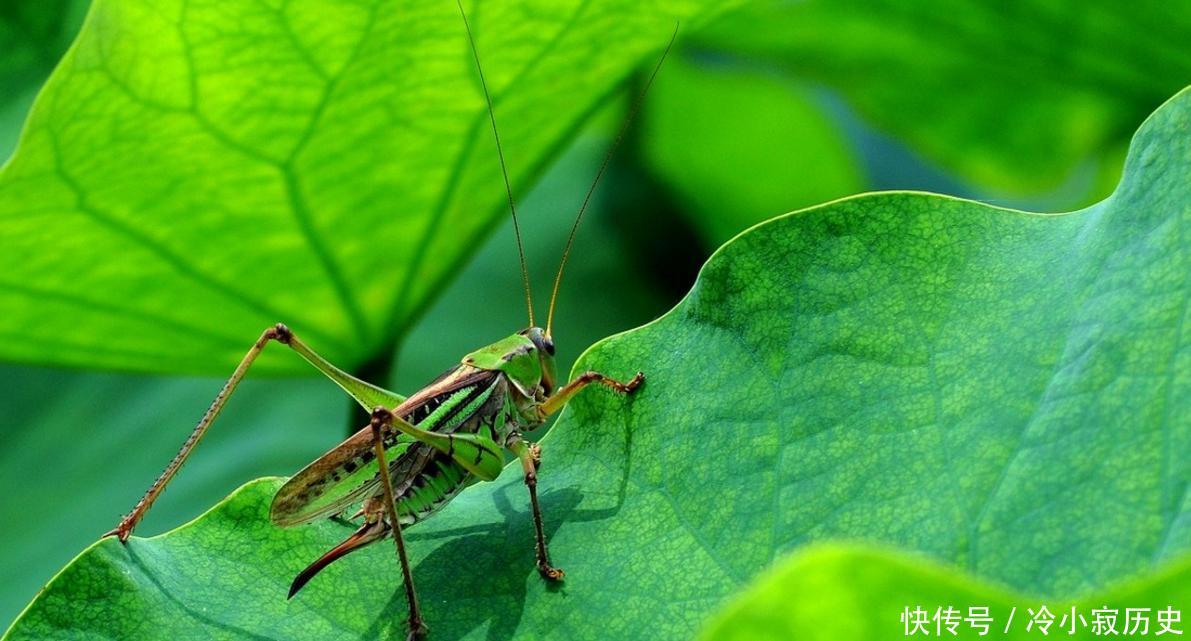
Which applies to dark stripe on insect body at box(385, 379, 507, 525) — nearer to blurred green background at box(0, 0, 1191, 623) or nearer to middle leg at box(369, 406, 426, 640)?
middle leg at box(369, 406, 426, 640)

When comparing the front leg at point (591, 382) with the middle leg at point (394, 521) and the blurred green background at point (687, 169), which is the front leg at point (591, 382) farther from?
the blurred green background at point (687, 169)

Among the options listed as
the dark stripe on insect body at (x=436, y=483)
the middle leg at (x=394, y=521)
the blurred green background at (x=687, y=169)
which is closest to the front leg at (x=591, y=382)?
the dark stripe on insect body at (x=436, y=483)

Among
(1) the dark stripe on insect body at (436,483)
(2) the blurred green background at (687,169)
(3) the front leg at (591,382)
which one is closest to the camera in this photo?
(3) the front leg at (591,382)

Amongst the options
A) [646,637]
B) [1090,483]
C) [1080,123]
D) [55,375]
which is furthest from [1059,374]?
[55,375]

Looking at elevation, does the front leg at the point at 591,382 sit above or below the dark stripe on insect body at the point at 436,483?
above

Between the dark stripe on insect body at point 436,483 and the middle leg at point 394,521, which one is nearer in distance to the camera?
the middle leg at point 394,521

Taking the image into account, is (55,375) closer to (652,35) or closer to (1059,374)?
(652,35)

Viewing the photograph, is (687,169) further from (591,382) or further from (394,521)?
(394,521)

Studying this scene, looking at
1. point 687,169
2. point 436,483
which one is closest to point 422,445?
point 436,483

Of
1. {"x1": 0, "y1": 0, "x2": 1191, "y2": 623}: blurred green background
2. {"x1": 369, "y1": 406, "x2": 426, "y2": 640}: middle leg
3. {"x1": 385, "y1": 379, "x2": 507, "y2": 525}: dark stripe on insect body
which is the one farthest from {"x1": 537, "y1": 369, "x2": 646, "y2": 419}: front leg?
{"x1": 0, "y1": 0, "x2": 1191, "y2": 623}: blurred green background
